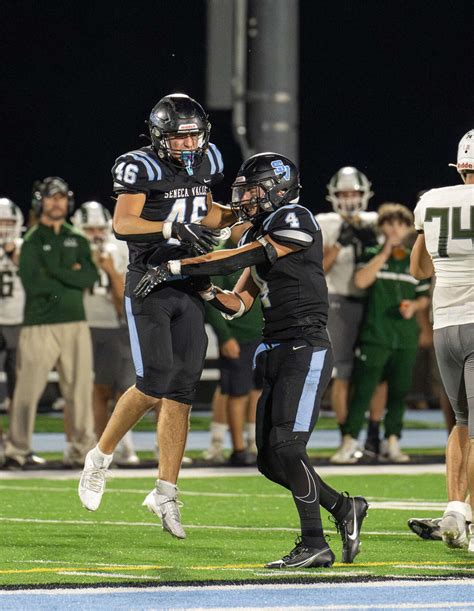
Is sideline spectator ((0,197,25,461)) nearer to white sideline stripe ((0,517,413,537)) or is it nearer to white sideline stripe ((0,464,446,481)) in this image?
white sideline stripe ((0,464,446,481))

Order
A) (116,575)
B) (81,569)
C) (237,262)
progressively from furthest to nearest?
(237,262)
(81,569)
(116,575)

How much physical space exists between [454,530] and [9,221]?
5.83 m

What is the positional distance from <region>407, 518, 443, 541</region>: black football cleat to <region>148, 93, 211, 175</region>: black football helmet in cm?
200

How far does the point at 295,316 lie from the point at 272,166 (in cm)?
66

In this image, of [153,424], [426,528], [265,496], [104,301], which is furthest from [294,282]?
[153,424]

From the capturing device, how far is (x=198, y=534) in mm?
7777

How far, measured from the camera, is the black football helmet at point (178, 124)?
24.0ft

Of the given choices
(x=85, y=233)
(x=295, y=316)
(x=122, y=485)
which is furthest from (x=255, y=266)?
(x=85, y=233)

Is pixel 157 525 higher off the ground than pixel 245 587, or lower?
lower

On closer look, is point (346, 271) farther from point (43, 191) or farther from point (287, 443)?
point (287, 443)

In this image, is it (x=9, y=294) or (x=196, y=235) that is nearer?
(x=196, y=235)

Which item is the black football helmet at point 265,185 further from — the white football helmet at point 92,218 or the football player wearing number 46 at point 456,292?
the white football helmet at point 92,218

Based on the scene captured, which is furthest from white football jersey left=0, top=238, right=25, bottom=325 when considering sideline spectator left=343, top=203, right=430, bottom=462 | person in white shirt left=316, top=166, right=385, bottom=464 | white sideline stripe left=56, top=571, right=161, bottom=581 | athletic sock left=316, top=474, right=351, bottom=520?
white sideline stripe left=56, top=571, right=161, bottom=581

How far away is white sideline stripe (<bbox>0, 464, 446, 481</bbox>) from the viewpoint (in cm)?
1117
